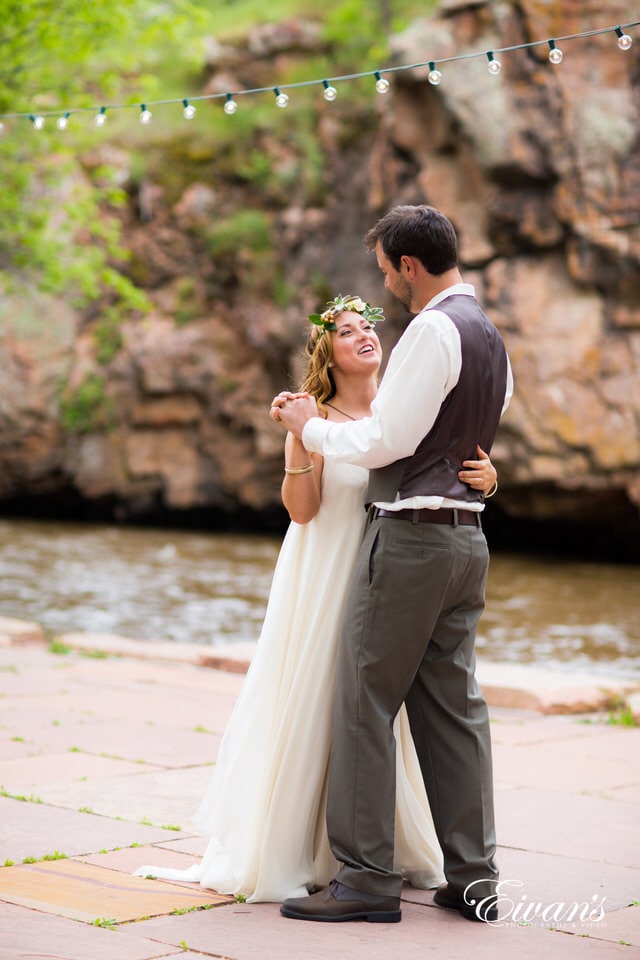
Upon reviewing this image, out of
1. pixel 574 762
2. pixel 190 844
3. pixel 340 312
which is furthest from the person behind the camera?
pixel 574 762

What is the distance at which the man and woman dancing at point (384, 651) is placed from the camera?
149 inches

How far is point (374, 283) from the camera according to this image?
22.8 metres

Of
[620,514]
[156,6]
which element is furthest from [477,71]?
[620,514]

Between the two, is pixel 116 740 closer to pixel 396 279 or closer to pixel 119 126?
pixel 396 279

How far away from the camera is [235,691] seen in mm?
8211

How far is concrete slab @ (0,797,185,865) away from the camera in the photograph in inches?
174

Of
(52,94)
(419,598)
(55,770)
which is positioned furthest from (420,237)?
(52,94)

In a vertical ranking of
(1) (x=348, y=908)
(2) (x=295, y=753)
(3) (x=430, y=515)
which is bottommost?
(1) (x=348, y=908)

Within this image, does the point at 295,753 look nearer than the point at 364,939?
No

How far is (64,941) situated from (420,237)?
2287 millimetres

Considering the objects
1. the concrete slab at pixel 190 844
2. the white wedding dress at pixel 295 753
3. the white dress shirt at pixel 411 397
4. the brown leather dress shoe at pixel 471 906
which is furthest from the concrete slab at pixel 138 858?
the white dress shirt at pixel 411 397

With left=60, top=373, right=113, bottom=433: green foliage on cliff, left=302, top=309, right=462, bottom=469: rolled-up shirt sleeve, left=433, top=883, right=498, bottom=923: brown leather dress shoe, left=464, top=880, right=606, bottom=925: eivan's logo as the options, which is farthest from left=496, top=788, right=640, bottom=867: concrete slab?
left=60, top=373, right=113, bottom=433: green foliage on cliff

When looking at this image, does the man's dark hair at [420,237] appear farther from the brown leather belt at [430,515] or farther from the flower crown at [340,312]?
the brown leather belt at [430,515]

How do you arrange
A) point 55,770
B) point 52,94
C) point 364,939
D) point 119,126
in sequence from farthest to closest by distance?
point 119,126, point 52,94, point 55,770, point 364,939
